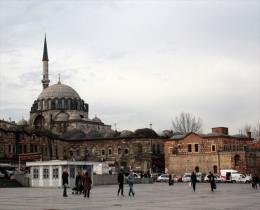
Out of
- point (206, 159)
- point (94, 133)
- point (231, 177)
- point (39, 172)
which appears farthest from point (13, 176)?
point (94, 133)

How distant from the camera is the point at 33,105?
348ft

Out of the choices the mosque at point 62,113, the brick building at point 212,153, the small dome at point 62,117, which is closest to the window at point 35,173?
the brick building at point 212,153

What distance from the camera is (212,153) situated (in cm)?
7156

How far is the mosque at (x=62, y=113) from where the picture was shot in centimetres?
9950

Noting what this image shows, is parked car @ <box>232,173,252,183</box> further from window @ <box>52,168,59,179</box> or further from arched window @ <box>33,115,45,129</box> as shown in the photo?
arched window @ <box>33,115,45,129</box>

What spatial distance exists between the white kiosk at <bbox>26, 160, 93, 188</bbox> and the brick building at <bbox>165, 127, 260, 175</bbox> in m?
31.6

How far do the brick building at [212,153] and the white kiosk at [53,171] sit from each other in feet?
104

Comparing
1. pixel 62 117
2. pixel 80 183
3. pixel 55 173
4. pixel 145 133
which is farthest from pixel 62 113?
pixel 80 183

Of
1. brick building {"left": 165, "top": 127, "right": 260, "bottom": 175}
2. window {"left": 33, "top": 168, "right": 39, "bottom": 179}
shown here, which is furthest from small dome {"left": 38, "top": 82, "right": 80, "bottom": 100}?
window {"left": 33, "top": 168, "right": 39, "bottom": 179}

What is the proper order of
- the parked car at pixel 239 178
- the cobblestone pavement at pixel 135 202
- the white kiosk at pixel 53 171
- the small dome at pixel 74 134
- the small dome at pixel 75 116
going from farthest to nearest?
the small dome at pixel 75 116, the small dome at pixel 74 134, the parked car at pixel 239 178, the white kiosk at pixel 53 171, the cobblestone pavement at pixel 135 202

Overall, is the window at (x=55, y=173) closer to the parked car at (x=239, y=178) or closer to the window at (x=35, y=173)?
the window at (x=35, y=173)

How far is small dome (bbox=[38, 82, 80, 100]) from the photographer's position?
103 metres

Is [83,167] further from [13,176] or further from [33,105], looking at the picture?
[33,105]

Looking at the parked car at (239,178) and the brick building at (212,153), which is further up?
the brick building at (212,153)
